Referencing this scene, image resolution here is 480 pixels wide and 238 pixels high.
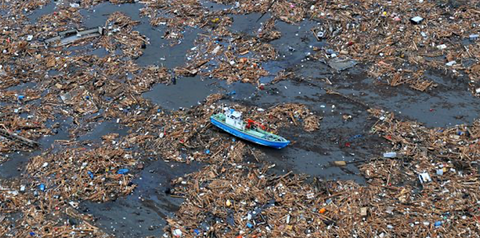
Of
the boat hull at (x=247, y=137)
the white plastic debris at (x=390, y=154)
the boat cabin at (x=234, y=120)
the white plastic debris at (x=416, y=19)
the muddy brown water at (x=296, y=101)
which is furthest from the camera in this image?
the white plastic debris at (x=416, y=19)

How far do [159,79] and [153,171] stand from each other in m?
3.79

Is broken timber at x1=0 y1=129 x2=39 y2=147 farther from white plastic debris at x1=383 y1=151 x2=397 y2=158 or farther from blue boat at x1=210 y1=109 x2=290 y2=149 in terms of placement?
white plastic debris at x1=383 y1=151 x2=397 y2=158

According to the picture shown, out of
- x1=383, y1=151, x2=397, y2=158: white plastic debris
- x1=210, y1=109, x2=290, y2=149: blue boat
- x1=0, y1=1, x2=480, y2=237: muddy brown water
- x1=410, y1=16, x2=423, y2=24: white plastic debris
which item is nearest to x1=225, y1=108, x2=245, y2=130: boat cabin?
x1=210, y1=109, x2=290, y2=149: blue boat

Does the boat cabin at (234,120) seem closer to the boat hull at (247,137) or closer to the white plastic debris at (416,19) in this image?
the boat hull at (247,137)

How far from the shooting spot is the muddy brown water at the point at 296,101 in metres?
10.2

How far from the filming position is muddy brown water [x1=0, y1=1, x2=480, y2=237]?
1016 cm

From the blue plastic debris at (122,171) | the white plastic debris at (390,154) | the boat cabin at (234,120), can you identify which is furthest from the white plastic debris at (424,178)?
the blue plastic debris at (122,171)

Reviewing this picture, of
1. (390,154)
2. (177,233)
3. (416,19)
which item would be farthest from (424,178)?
(416,19)

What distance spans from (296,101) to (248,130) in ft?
6.98

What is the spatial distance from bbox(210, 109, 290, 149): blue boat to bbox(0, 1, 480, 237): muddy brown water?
1.39ft

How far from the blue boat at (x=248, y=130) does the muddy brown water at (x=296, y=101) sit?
0.42 m

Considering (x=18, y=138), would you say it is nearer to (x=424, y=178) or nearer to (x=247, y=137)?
(x=247, y=137)

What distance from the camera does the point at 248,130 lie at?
1116 centimetres

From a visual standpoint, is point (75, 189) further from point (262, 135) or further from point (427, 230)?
point (427, 230)
